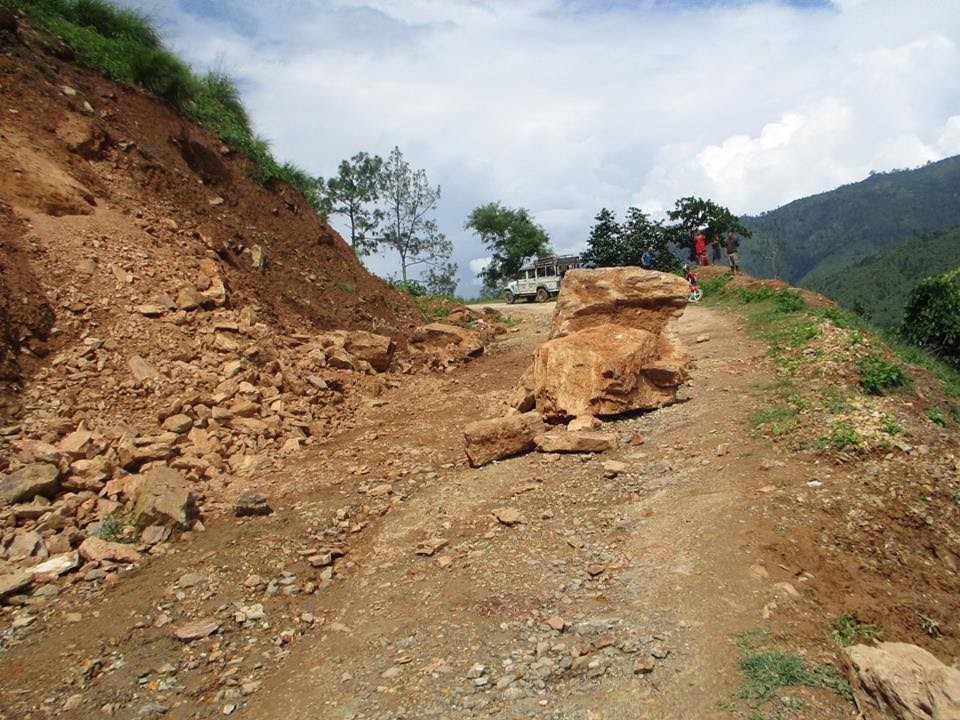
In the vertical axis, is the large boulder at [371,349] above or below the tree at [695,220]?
below

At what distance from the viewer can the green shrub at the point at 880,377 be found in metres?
6.66

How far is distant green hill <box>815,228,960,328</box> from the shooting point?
6138cm

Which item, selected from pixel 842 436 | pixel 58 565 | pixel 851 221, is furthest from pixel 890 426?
pixel 851 221

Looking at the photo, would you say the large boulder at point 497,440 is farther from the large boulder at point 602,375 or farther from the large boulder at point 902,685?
the large boulder at point 902,685

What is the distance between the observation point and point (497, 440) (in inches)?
256

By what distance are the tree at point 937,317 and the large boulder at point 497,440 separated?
355 inches

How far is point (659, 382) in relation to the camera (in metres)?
7.29

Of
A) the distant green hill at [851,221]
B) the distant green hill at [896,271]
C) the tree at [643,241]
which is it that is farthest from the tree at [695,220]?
the distant green hill at [851,221]

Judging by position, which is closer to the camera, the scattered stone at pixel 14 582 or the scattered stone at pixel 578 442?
the scattered stone at pixel 14 582

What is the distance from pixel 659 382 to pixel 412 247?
26856mm

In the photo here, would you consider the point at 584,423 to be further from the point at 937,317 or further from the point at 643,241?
the point at 643,241

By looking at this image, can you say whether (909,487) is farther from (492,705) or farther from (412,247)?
(412,247)

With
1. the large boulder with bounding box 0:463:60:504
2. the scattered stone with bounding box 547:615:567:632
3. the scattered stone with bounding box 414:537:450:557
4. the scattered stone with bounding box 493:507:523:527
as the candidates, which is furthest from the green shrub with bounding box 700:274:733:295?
the large boulder with bounding box 0:463:60:504

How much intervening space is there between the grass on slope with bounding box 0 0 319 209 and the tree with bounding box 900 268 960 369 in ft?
43.7
